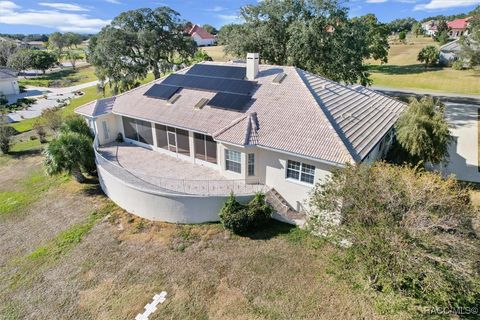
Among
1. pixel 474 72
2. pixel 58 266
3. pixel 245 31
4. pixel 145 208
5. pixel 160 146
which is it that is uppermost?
pixel 245 31

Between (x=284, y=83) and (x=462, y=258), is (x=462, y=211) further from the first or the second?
(x=284, y=83)

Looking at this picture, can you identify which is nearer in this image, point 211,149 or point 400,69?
point 211,149

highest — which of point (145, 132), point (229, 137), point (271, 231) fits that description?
point (229, 137)

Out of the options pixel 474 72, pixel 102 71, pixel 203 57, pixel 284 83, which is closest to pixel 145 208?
pixel 284 83

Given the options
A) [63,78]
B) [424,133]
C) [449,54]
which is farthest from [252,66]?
[63,78]

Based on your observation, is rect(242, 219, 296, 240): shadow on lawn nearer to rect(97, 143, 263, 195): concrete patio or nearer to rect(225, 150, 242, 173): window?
rect(97, 143, 263, 195): concrete patio

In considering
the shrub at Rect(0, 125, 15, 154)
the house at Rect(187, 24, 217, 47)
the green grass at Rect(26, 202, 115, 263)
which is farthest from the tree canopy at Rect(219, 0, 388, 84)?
the house at Rect(187, 24, 217, 47)

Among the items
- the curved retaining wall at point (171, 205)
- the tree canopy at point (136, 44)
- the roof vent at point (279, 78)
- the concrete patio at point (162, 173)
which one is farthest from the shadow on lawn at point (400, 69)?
the curved retaining wall at point (171, 205)

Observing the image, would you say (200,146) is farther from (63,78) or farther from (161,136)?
(63,78)
